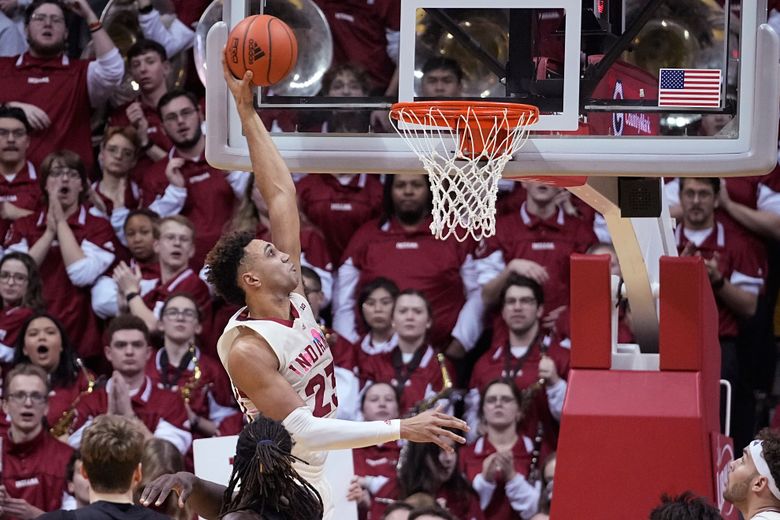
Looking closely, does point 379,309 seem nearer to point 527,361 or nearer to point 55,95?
point 527,361

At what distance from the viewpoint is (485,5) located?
16.2 ft

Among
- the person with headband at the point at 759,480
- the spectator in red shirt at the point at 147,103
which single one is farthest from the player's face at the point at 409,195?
the person with headband at the point at 759,480

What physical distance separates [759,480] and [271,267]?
167 cm

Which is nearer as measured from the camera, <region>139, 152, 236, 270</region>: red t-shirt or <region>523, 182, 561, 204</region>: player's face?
<region>523, 182, 561, 204</region>: player's face

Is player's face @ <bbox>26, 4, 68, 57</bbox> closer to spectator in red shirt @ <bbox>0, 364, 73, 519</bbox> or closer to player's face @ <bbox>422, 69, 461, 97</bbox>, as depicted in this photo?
spectator in red shirt @ <bbox>0, 364, 73, 519</bbox>

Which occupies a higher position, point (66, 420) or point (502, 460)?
point (66, 420)

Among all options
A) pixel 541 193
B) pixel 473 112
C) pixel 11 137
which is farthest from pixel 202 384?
pixel 473 112

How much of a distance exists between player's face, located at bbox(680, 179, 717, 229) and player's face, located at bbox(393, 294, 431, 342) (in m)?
1.52

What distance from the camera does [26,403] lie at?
7270 mm

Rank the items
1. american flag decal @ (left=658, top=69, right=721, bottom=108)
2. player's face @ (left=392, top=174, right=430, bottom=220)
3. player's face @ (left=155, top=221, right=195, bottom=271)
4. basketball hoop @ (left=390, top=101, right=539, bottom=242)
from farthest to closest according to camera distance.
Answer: player's face @ (left=155, top=221, right=195, bottom=271) < player's face @ (left=392, top=174, right=430, bottom=220) < american flag decal @ (left=658, top=69, right=721, bottom=108) < basketball hoop @ (left=390, top=101, right=539, bottom=242)

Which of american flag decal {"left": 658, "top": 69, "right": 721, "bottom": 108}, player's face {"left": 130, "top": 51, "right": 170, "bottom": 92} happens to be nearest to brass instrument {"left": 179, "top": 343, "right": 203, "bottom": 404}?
player's face {"left": 130, "top": 51, "right": 170, "bottom": 92}

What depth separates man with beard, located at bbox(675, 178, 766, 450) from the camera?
732cm

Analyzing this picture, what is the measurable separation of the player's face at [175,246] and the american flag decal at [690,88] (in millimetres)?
3789

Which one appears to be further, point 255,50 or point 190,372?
point 190,372
